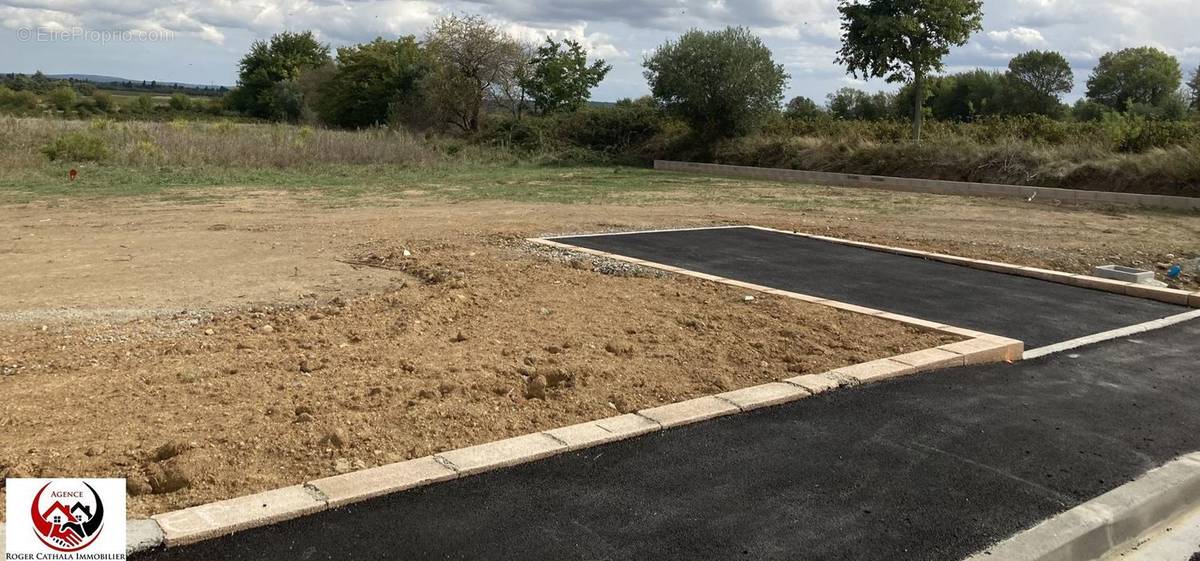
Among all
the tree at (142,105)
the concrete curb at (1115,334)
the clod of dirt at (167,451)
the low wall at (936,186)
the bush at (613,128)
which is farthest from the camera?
the tree at (142,105)

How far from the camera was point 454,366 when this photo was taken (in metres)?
5.38

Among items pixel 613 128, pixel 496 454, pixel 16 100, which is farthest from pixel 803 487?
pixel 16 100

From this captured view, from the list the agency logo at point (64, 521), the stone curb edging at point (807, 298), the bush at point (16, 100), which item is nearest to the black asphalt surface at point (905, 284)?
the stone curb edging at point (807, 298)

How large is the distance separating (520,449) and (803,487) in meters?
1.26

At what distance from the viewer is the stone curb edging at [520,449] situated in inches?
131

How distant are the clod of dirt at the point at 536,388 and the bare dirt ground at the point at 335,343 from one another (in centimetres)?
1

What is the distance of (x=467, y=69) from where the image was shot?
1489 inches

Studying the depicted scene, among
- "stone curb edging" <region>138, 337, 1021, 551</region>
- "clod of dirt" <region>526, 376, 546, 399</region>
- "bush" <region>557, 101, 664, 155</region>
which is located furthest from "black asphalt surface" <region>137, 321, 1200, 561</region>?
"bush" <region>557, 101, 664, 155</region>

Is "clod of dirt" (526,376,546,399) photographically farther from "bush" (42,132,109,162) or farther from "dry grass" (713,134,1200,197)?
"bush" (42,132,109,162)

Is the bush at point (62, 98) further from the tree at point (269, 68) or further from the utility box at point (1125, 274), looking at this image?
the utility box at point (1125, 274)

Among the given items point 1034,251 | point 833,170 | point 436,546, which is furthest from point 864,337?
point 833,170

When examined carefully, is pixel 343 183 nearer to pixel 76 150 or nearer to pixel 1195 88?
pixel 76 150

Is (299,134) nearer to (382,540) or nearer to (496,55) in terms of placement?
(496,55)

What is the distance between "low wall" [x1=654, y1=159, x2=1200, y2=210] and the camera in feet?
60.6
